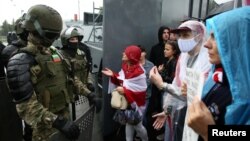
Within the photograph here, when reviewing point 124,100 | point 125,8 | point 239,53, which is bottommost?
point 124,100

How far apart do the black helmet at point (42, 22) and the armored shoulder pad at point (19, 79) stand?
30cm

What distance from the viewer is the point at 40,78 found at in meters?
2.21

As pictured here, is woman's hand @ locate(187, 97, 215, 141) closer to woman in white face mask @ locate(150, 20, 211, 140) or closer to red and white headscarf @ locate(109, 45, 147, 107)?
woman in white face mask @ locate(150, 20, 211, 140)

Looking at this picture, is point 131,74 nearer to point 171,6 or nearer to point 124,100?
point 124,100

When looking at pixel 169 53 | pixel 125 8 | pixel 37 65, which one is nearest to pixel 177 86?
pixel 169 53

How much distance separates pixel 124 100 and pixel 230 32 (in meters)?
2.53

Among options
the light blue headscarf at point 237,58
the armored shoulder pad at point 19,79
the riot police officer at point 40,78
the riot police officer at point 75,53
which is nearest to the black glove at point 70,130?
the riot police officer at point 40,78

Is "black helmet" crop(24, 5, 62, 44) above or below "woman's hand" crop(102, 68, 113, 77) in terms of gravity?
above

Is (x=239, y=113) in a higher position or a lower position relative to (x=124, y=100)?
higher

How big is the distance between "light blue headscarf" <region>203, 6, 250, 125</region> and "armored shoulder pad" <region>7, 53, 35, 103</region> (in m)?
1.49

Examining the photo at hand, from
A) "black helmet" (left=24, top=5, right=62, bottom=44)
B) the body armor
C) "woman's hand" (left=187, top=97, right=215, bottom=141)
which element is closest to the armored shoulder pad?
the body armor

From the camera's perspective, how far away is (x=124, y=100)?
3539 mm

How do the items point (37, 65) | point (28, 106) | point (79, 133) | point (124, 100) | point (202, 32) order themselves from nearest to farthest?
point (79, 133) < point (28, 106) < point (37, 65) < point (202, 32) < point (124, 100)

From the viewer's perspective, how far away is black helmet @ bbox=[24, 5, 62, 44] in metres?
2.21
